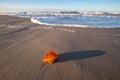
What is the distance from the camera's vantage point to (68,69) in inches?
185

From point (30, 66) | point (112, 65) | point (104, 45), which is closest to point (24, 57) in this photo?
point (30, 66)

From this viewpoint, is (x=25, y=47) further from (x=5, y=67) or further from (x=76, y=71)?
(x=76, y=71)

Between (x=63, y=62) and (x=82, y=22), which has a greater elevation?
(x=63, y=62)

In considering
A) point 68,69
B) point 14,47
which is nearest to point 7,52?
point 14,47

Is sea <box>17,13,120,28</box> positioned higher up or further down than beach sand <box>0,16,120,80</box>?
further down

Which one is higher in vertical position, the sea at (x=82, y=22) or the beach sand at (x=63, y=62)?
the beach sand at (x=63, y=62)

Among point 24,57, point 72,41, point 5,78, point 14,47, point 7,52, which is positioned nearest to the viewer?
point 5,78

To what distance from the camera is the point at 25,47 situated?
6.79 metres

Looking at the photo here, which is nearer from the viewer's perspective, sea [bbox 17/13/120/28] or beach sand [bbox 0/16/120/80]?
beach sand [bbox 0/16/120/80]

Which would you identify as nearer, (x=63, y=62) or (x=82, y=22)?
(x=63, y=62)

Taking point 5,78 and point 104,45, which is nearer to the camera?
point 5,78

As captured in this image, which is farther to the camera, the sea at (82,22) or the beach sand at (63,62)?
the sea at (82,22)

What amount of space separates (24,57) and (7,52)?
2.75ft

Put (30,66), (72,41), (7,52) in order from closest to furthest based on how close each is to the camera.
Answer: (30,66) < (7,52) < (72,41)
